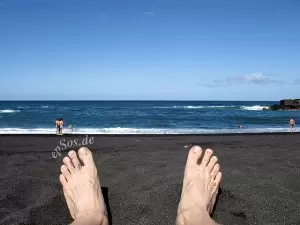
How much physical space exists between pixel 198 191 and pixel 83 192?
94 centimetres

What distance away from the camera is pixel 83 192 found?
2486 mm

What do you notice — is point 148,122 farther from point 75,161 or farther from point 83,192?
point 83,192

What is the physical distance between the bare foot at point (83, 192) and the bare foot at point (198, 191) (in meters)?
0.57

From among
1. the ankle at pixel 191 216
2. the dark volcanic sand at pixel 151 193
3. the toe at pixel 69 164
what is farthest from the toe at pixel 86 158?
the ankle at pixel 191 216

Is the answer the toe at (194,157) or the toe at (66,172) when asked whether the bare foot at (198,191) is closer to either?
the toe at (194,157)

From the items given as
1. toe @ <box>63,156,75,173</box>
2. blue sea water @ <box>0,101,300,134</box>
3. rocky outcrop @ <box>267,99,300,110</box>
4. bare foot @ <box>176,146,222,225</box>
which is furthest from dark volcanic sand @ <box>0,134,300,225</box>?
rocky outcrop @ <box>267,99,300,110</box>

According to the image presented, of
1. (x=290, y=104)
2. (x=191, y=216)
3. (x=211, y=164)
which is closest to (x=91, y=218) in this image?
(x=191, y=216)

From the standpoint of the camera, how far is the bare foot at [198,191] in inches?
80.9

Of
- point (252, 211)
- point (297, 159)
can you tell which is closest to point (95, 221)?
point (252, 211)

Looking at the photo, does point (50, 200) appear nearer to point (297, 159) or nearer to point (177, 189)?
point (177, 189)

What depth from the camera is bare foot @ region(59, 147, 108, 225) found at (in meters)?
2.10

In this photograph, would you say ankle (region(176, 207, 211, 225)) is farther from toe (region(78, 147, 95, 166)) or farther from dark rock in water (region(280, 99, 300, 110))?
dark rock in water (region(280, 99, 300, 110))

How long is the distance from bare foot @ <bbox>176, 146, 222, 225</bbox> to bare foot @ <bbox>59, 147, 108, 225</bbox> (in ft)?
1.87

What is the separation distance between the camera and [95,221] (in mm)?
1969
